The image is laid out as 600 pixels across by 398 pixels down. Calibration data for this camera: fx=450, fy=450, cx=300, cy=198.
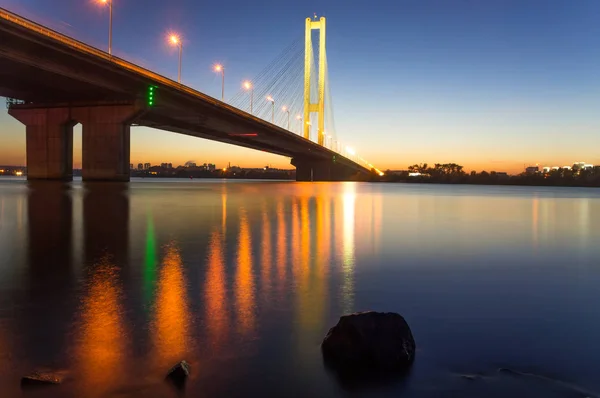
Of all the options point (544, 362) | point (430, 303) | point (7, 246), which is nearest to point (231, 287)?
point (430, 303)

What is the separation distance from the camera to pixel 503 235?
48.5 ft

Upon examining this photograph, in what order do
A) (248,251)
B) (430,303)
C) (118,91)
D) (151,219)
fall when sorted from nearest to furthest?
(430,303), (248,251), (151,219), (118,91)

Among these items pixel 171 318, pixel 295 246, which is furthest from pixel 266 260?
pixel 171 318

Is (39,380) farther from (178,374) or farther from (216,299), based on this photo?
(216,299)

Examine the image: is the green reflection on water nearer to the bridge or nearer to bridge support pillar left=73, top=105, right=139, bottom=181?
the bridge

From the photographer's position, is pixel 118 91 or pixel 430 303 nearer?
pixel 430 303

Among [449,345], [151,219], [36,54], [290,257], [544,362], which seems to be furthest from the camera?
[36,54]

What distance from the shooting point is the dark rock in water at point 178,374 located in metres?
3.56

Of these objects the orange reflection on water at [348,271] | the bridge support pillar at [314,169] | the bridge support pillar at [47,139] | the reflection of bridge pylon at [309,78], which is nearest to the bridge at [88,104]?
the bridge support pillar at [47,139]

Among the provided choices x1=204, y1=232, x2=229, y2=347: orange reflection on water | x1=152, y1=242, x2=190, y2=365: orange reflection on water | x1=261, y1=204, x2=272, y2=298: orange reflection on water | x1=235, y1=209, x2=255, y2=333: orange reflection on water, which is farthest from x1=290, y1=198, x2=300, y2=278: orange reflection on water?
Answer: x1=152, y1=242, x2=190, y2=365: orange reflection on water

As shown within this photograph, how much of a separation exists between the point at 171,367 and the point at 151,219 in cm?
1453

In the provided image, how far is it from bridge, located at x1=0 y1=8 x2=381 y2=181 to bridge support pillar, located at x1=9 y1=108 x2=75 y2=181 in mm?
109

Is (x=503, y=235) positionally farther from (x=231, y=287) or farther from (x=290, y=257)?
(x=231, y=287)

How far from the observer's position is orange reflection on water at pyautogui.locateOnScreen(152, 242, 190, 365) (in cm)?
410
